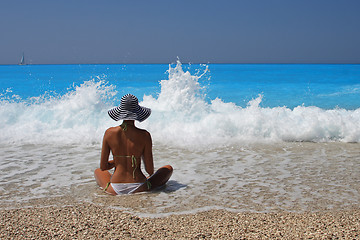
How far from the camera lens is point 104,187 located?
433cm

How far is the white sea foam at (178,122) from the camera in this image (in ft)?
25.4

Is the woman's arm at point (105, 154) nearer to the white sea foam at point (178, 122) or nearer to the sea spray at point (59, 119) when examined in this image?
the white sea foam at point (178, 122)

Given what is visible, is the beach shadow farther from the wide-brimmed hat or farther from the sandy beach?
the wide-brimmed hat

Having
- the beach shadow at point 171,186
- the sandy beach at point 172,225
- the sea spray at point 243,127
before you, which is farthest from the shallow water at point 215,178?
the sea spray at point 243,127

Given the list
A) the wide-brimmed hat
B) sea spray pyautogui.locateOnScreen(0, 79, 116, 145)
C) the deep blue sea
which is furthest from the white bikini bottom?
sea spray pyautogui.locateOnScreen(0, 79, 116, 145)

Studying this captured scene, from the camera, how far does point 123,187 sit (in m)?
4.13

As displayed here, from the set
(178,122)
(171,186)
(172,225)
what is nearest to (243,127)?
(178,122)

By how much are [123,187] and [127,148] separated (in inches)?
18.7

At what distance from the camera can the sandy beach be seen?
9.59ft

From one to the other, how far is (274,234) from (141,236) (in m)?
1.07

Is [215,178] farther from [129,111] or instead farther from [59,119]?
[59,119]

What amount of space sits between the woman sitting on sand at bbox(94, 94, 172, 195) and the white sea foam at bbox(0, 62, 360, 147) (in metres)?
3.10

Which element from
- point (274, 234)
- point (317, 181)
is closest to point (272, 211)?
point (274, 234)

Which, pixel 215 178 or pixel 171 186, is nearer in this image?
pixel 171 186
